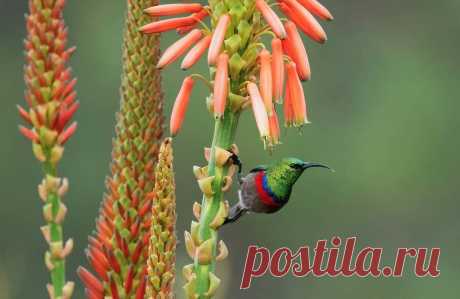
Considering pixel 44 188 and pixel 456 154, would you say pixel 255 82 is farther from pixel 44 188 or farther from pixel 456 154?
pixel 456 154

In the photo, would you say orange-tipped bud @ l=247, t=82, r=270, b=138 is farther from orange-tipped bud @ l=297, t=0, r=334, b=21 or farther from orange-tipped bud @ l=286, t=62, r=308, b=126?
orange-tipped bud @ l=297, t=0, r=334, b=21

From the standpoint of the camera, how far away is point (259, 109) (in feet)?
7.39

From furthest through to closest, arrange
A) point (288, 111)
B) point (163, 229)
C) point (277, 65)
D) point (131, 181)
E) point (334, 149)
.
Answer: point (334, 149), point (288, 111), point (277, 65), point (131, 181), point (163, 229)

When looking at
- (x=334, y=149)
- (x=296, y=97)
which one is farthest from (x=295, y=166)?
(x=334, y=149)

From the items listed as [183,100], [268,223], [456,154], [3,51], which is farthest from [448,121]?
[183,100]

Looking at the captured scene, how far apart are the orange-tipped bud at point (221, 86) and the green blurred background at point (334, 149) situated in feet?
65.0

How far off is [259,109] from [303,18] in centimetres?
25

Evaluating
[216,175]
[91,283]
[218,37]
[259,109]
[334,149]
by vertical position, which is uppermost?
[218,37]

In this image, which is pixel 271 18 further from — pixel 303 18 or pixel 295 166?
pixel 295 166

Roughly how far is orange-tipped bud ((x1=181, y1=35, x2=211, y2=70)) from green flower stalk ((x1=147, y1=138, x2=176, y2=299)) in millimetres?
472

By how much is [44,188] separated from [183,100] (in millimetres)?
568

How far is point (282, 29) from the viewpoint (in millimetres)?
2264

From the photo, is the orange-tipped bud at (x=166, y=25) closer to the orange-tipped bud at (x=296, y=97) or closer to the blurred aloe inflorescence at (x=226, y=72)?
the blurred aloe inflorescence at (x=226, y=72)

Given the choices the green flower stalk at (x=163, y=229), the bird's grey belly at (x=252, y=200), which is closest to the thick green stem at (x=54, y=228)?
the green flower stalk at (x=163, y=229)
